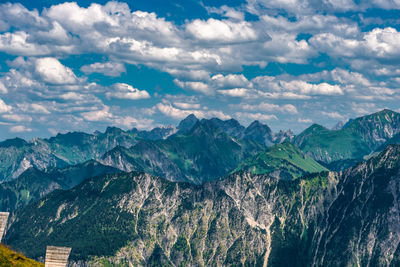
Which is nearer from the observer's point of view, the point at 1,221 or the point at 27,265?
the point at 1,221

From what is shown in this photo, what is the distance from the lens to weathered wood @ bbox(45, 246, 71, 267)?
70.9 m

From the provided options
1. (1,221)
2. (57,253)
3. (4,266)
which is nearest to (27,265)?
(4,266)

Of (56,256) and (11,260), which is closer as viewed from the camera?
(56,256)

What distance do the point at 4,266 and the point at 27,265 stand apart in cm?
938

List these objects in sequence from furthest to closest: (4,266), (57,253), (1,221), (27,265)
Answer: (27,265) < (4,266) < (1,221) < (57,253)

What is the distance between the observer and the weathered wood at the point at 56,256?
2790 inches

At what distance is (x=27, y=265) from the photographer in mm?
109812

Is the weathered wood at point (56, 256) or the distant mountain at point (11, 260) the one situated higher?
the weathered wood at point (56, 256)

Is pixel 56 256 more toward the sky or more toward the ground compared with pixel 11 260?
more toward the sky

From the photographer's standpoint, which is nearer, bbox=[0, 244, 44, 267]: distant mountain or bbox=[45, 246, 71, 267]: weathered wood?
bbox=[45, 246, 71, 267]: weathered wood

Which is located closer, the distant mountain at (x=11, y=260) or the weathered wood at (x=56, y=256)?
the weathered wood at (x=56, y=256)

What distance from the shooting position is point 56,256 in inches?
2798

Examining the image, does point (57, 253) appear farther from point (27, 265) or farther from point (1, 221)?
point (27, 265)

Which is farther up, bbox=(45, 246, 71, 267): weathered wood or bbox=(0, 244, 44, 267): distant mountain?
bbox=(45, 246, 71, 267): weathered wood
